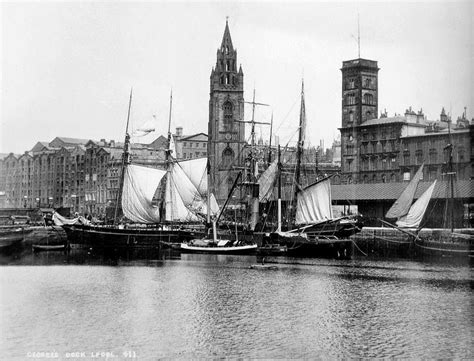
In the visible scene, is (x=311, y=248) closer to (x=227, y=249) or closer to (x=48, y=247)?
(x=227, y=249)

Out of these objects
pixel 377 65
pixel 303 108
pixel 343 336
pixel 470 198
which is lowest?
pixel 343 336

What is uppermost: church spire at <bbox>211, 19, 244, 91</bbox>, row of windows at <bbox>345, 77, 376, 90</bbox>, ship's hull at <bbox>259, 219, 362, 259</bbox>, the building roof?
church spire at <bbox>211, 19, 244, 91</bbox>

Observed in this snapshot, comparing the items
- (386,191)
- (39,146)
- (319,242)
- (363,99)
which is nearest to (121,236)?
(319,242)

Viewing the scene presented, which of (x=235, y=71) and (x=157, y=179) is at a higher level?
(x=235, y=71)

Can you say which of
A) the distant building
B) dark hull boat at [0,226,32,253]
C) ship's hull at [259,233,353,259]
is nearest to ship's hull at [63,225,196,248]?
dark hull boat at [0,226,32,253]

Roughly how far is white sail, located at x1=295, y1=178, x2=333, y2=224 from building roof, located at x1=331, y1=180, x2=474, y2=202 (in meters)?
10.9

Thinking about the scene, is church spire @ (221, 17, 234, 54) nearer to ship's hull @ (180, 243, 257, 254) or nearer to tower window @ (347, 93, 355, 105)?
tower window @ (347, 93, 355, 105)

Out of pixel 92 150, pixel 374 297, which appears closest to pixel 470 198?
pixel 374 297

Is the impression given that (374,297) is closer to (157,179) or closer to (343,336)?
(343,336)

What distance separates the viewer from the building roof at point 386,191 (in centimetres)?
6794

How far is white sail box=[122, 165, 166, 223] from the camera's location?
72375 millimetres

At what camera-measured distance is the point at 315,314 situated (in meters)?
30.7

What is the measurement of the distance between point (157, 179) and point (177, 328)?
4845 cm

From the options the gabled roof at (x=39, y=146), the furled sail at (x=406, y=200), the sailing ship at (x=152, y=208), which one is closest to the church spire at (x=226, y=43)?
the gabled roof at (x=39, y=146)
